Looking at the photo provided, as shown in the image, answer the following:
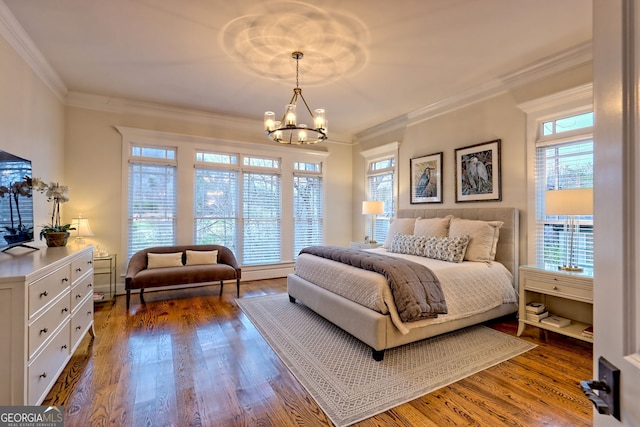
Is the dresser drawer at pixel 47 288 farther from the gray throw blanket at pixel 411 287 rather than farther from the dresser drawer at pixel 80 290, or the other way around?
the gray throw blanket at pixel 411 287

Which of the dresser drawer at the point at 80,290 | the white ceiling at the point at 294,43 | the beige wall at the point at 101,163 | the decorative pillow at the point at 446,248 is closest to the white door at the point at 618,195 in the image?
the white ceiling at the point at 294,43

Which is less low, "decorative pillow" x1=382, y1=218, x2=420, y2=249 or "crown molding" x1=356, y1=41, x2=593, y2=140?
"crown molding" x1=356, y1=41, x2=593, y2=140

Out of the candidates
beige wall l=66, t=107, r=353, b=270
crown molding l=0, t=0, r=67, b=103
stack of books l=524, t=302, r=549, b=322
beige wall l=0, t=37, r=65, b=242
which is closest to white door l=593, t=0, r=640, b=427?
stack of books l=524, t=302, r=549, b=322

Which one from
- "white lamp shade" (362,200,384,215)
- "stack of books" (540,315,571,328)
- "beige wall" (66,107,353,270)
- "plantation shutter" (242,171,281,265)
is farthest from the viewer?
"plantation shutter" (242,171,281,265)

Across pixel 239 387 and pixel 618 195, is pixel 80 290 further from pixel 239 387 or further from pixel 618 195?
pixel 618 195

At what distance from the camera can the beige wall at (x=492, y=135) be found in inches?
135

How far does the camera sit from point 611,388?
57cm

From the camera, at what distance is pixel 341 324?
9.53 ft

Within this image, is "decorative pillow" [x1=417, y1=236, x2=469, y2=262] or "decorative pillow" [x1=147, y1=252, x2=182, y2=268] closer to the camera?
"decorative pillow" [x1=417, y1=236, x2=469, y2=262]

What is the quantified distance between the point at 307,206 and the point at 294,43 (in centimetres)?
353

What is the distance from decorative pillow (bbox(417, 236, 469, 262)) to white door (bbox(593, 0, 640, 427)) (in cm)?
294

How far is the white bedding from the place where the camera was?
257 cm

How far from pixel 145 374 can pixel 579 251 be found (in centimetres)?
419

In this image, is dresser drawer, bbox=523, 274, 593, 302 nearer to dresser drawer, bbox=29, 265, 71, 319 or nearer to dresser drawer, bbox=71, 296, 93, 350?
dresser drawer, bbox=29, 265, 71, 319
